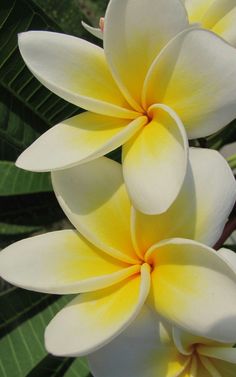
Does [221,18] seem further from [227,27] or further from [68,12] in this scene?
[68,12]

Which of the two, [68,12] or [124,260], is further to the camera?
[68,12]

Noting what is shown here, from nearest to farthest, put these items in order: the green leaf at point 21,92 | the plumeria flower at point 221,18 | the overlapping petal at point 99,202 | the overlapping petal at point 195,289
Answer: the overlapping petal at point 195,289
the overlapping petal at point 99,202
the plumeria flower at point 221,18
the green leaf at point 21,92

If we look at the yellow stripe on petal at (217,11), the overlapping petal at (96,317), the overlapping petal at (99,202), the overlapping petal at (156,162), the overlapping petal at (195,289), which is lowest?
the overlapping petal at (96,317)

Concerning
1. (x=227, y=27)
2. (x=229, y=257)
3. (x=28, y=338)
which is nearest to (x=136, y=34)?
(x=227, y=27)

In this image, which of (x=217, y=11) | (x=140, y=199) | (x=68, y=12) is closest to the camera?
(x=140, y=199)

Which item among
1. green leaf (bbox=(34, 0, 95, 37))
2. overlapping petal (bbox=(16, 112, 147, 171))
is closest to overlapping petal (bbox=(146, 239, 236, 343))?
overlapping petal (bbox=(16, 112, 147, 171))

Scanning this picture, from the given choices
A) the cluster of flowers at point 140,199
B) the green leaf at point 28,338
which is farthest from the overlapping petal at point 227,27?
the green leaf at point 28,338

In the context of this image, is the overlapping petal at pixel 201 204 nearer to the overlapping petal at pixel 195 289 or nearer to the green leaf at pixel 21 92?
the overlapping petal at pixel 195 289
